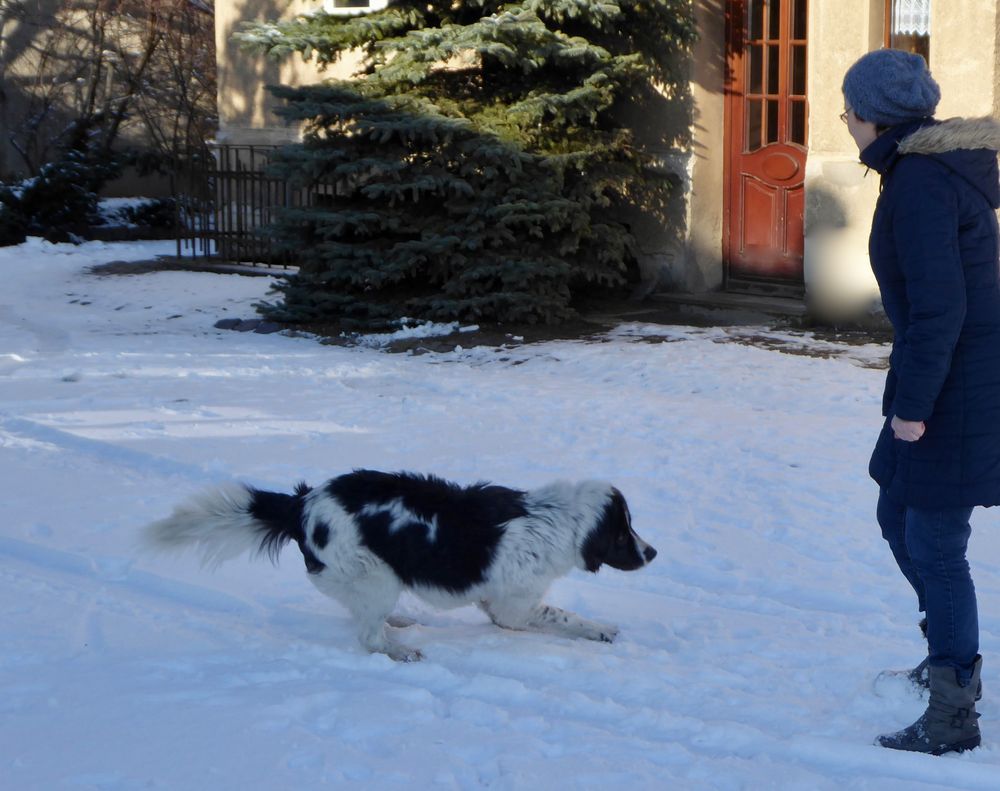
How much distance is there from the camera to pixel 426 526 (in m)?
4.30

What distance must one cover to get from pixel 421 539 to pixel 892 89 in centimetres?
205

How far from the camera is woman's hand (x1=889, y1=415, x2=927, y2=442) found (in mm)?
3271

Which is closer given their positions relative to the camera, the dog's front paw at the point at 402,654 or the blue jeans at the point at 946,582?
the blue jeans at the point at 946,582

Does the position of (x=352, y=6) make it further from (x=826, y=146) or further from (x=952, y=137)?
(x=952, y=137)

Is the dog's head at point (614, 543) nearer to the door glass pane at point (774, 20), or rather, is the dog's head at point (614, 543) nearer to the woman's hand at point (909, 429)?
the woman's hand at point (909, 429)

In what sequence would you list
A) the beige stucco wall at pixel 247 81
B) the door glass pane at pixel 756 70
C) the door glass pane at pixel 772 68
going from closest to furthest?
the door glass pane at pixel 772 68
the door glass pane at pixel 756 70
the beige stucco wall at pixel 247 81

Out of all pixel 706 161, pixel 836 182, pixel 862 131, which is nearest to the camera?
pixel 862 131

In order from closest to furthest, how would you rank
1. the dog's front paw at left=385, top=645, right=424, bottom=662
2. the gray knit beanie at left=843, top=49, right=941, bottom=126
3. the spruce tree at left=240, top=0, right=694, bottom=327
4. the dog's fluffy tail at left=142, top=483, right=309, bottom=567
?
the gray knit beanie at left=843, top=49, right=941, bottom=126 → the dog's front paw at left=385, top=645, right=424, bottom=662 → the dog's fluffy tail at left=142, top=483, right=309, bottom=567 → the spruce tree at left=240, top=0, right=694, bottom=327

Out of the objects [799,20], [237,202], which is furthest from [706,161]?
[237,202]

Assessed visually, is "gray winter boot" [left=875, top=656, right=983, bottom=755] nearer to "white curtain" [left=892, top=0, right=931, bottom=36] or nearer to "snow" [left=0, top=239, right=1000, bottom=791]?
"snow" [left=0, top=239, right=1000, bottom=791]

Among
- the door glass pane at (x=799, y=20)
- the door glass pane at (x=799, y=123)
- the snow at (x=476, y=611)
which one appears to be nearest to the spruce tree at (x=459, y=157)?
the door glass pane at (x=799, y=20)

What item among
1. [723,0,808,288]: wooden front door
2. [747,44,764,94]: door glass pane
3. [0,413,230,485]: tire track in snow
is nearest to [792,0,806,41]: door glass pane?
[723,0,808,288]: wooden front door

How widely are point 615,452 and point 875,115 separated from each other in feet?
11.9

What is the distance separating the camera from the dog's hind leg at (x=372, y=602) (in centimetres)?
427
